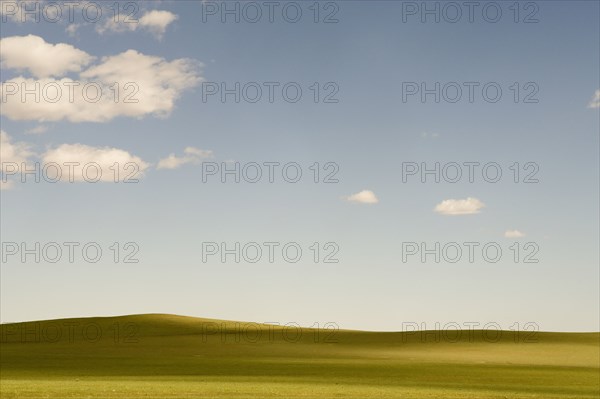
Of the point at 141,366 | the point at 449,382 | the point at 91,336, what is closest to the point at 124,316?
the point at 91,336

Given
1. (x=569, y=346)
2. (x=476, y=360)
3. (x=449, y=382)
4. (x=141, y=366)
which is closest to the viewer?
(x=449, y=382)

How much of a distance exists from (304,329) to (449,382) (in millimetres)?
80759

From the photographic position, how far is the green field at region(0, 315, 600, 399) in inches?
1672

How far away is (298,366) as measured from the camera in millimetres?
70062

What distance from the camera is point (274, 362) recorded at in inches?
2997

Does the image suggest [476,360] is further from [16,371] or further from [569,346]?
[16,371]

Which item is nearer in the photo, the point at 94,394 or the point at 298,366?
the point at 94,394

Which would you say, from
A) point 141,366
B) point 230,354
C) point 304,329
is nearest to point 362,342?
point 304,329

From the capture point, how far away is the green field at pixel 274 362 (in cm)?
4247

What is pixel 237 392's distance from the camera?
39688 mm

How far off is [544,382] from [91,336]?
75529 mm

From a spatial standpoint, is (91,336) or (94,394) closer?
(94,394)

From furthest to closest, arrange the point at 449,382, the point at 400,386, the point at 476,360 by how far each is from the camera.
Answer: the point at 476,360, the point at 449,382, the point at 400,386

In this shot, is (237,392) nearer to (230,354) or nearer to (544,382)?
(544,382)
